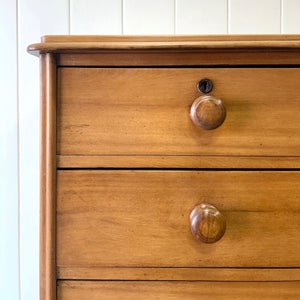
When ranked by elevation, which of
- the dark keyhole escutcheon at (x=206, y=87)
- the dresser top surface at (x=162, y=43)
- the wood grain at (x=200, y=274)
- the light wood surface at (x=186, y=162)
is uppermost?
the dresser top surface at (x=162, y=43)

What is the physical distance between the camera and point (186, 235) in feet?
1.64

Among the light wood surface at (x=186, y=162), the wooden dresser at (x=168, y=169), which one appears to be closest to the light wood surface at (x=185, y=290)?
the wooden dresser at (x=168, y=169)

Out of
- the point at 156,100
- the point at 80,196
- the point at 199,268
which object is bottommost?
the point at 199,268

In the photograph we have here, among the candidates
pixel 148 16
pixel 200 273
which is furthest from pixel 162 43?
pixel 148 16

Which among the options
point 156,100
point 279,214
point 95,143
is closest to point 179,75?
point 156,100

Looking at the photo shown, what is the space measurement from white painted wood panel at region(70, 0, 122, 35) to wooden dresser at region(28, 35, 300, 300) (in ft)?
1.49

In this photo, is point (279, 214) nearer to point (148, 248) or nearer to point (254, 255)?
point (254, 255)

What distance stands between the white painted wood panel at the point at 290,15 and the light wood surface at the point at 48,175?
0.74 meters

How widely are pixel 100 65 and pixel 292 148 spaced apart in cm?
34

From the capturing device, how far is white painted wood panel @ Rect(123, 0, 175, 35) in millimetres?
909

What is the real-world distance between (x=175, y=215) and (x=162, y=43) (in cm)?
27

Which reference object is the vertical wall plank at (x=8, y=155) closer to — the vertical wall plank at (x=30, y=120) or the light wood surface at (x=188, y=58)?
the vertical wall plank at (x=30, y=120)

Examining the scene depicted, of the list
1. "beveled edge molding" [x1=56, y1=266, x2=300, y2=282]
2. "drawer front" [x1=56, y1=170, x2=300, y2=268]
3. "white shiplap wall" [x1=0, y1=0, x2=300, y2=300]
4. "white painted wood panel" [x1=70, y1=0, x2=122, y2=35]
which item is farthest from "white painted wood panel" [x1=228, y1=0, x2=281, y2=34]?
"beveled edge molding" [x1=56, y1=266, x2=300, y2=282]

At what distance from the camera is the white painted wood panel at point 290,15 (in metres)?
0.91
